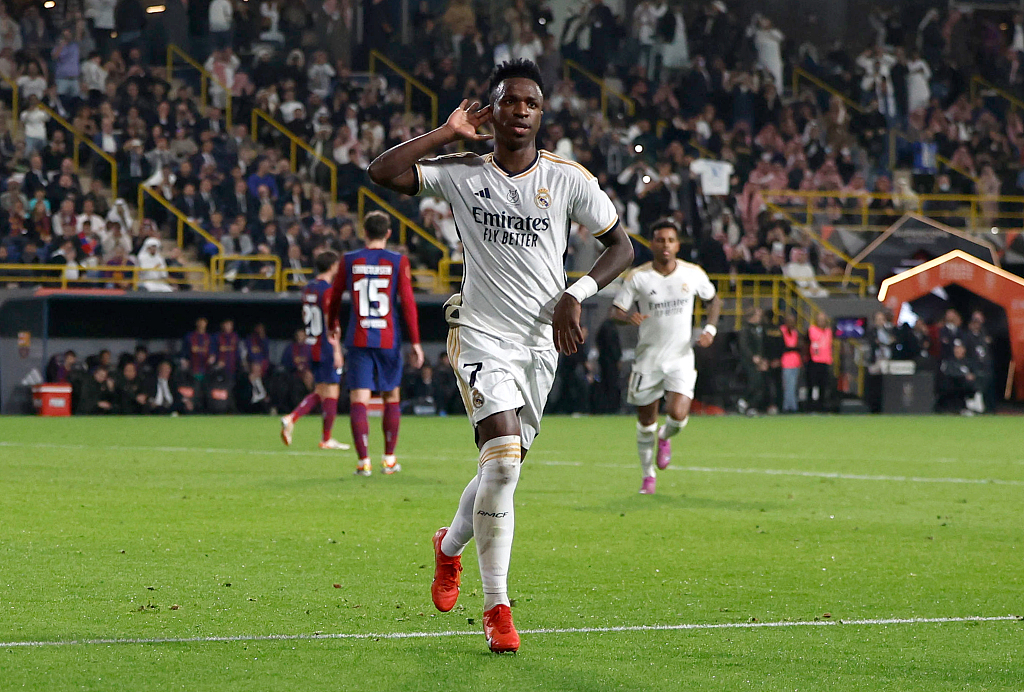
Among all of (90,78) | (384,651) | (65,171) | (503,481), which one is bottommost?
(384,651)

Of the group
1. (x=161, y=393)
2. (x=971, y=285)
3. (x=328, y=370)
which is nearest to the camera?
(x=328, y=370)

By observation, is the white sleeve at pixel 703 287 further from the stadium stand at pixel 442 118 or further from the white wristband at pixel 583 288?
the stadium stand at pixel 442 118

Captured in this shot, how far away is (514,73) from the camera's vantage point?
5.75 metres

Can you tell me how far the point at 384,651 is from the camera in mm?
5180

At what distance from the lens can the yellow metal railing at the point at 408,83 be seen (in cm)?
3091

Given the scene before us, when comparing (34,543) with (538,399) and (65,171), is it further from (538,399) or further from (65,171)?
(65,171)

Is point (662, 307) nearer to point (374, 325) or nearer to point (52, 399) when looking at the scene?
point (374, 325)

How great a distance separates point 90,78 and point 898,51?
66.3 feet

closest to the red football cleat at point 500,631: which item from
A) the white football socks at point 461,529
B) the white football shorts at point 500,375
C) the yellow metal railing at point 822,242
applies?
the white football socks at point 461,529

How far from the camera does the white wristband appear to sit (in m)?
5.62

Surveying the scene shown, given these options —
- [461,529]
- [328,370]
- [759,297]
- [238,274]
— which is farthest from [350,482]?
[759,297]

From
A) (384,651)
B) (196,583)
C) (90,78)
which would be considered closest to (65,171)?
(90,78)

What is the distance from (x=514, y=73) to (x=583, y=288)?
3.07 feet

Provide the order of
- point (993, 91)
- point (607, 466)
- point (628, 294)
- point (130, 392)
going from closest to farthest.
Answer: point (628, 294), point (607, 466), point (130, 392), point (993, 91)
